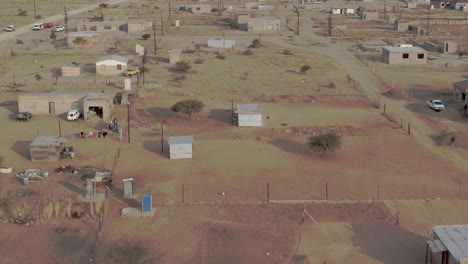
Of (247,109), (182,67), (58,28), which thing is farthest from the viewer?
(58,28)

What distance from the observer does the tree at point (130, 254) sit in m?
19.9

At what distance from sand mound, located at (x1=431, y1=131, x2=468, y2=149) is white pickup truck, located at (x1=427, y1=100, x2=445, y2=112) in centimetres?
700

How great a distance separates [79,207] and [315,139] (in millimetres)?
13642

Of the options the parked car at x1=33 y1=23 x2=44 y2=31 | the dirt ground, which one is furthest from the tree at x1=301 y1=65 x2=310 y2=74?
the parked car at x1=33 y1=23 x2=44 y2=31

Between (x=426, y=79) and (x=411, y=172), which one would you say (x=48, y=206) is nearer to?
(x=411, y=172)

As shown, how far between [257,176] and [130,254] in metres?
9.47

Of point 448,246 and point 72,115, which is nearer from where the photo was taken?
point 448,246

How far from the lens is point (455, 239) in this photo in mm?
19109

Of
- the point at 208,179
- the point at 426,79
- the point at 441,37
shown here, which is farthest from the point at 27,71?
the point at 441,37

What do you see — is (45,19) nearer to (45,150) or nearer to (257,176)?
(45,150)

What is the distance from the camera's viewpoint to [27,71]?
5575 centimetres

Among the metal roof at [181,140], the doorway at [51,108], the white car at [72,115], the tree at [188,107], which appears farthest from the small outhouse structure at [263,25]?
the metal roof at [181,140]

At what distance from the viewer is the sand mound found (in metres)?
33.3

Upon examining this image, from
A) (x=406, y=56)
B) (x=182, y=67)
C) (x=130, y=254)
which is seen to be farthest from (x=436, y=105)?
(x=130, y=254)
